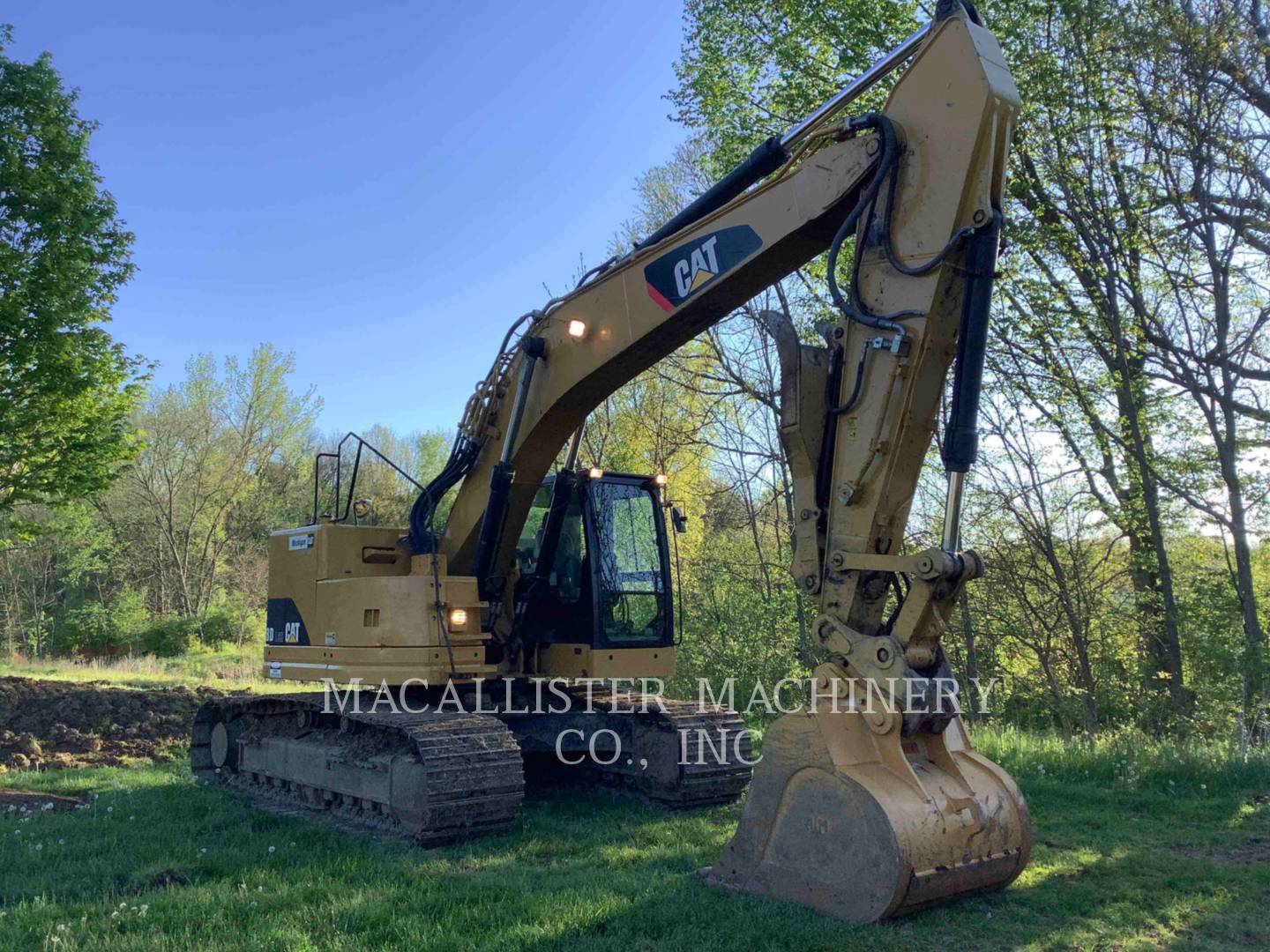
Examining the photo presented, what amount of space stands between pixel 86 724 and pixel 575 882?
30.0 feet

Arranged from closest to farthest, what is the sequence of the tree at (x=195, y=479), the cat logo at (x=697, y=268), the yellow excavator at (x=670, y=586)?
1. the yellow excavator at (x=670, y=586)
2. the cat logo at (x=697, y=268)
3. the tree at (x=195, y=479)

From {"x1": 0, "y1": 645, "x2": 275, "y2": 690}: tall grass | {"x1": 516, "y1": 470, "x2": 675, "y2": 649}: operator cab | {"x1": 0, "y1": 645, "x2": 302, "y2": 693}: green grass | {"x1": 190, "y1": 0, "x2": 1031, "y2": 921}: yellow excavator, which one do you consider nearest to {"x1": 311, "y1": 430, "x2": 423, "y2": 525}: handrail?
{"x1": 190, "y1": 0, "x2": 1031, "y2": 921}: yellow excavator

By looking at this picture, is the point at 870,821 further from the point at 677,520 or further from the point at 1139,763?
the point at 1139,763

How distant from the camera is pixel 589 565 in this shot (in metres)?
7.61

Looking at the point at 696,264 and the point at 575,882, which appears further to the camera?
the point at 696,264

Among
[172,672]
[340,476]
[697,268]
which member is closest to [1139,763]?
[697,268]

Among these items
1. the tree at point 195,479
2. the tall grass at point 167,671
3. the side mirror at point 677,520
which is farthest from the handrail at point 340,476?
the tree at point 195,479

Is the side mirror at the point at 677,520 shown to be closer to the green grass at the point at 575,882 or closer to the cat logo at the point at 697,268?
the green grass at the point at 575,882

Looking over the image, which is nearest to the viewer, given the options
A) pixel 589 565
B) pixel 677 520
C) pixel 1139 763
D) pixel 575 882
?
pixel 575 882

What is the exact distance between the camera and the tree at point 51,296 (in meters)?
13.2

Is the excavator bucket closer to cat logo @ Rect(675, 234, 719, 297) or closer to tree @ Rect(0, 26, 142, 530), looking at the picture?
cat logo @ Rect(675, 234, 719, 297)

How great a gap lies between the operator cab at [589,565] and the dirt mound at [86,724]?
547cm

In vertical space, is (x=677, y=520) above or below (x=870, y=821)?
above

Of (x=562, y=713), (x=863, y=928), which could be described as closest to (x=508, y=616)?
(x=562, y=713)
